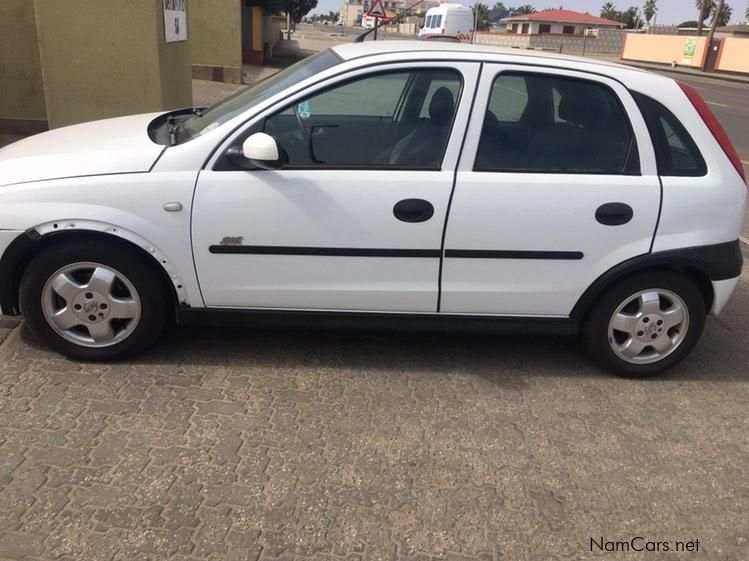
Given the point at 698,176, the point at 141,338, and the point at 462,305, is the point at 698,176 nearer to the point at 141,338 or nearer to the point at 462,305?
the point at 462,305

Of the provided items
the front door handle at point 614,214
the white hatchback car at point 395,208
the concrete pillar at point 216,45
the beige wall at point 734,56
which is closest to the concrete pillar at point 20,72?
the white hatchback car at point 395,208

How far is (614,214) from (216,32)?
16.6m

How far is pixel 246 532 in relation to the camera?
8.49ft

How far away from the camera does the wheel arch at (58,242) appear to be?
3352 mm

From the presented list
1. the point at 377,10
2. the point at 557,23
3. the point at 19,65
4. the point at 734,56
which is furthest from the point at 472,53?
the point at 557,23

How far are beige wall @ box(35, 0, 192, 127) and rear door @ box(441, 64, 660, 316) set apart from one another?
17.5 feet

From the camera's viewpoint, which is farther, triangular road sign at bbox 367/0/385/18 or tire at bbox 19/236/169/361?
triangular road sign at bbox 367/0/385/18

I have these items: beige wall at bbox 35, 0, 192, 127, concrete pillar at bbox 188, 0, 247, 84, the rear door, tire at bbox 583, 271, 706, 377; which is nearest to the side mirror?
the rear door

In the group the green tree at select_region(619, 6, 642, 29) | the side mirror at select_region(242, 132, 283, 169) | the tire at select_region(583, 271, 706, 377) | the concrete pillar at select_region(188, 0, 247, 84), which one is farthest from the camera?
the green tree at select_region(619, 6, 642, 29)

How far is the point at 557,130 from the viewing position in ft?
11.8

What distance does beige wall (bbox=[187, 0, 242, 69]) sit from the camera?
57.5 ft

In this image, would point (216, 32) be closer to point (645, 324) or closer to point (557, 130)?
point (557, 130)

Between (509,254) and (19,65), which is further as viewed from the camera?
(19,65)

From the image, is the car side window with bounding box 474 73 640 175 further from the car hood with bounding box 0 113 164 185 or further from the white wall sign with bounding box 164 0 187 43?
the white wall sign with bounding box 164 0 187 43
